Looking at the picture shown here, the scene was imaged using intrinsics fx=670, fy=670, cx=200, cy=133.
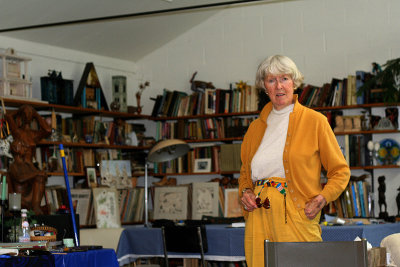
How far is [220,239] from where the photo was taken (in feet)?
16.0

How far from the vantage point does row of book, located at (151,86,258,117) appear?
7891 mm

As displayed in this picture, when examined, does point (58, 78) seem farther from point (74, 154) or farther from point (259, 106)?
point (259, 106)

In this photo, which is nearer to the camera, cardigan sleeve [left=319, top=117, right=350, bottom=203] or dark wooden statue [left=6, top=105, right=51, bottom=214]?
cardigan sleeve [left=319, top=117, right=350, bottom=203]

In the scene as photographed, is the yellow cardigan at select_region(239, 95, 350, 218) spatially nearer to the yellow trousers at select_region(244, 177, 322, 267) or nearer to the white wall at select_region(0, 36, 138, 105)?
the yellow trousers at select_region(244, 177, 322, 267)

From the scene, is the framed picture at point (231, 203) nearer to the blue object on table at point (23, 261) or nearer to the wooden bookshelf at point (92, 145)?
the wooden bookshelf at point (92, 145)

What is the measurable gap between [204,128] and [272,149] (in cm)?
541

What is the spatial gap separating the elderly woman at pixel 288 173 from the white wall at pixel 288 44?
4.72m

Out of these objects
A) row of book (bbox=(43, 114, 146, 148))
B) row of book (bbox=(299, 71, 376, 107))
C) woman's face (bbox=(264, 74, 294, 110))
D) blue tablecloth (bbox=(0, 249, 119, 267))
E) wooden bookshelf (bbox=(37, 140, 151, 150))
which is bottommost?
blue tablecloth (bbox=(0, 249, 119, 267))

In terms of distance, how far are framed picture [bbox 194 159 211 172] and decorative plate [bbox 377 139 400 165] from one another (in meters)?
2.05

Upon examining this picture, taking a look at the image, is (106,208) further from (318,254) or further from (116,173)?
(318,254)

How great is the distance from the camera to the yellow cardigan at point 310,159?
2.66 meters

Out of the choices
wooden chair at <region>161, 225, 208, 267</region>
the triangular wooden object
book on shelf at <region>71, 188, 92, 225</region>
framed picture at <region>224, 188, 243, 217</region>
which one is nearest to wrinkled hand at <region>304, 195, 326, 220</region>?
wooden chair at <region>161, 225, 208, 267</region>

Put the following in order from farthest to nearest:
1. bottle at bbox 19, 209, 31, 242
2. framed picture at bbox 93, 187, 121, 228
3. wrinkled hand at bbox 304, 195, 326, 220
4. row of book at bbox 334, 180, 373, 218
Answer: row of book at bbox 334, 180, 373, 218, framed picture at bbox 93, 187, 121, 228, bottle at bbox 19, 209, 31, 242, wrinkled hand at bbox 304, 195, 326, 220

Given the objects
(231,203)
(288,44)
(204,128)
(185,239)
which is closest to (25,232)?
(185,239)
